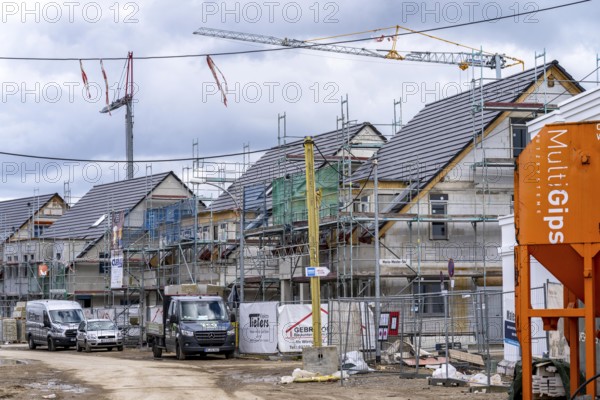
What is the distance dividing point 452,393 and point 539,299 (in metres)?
3.22

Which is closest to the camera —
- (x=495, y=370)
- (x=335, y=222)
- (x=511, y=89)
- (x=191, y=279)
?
(x=495, y=370)

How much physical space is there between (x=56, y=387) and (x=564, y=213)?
15.8 meters

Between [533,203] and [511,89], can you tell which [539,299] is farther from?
[511,89]

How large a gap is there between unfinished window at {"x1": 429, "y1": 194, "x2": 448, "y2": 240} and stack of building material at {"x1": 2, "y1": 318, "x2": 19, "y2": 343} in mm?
29595

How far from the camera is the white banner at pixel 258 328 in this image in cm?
3945

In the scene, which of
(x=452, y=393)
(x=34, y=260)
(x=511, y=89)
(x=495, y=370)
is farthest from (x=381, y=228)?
(x=34, y=260)

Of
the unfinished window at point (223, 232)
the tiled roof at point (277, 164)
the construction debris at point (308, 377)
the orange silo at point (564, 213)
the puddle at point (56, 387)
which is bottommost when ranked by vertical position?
the puddle at point (56, 387)

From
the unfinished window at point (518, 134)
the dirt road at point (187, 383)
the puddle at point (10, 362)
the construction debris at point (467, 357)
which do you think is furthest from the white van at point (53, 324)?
the construction debris at point (467, 357)

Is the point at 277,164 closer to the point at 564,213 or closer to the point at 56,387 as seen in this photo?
the point at 56,387

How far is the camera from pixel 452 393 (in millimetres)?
22156

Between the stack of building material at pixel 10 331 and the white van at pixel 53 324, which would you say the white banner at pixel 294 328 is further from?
the stack of building material at pixel 10 331

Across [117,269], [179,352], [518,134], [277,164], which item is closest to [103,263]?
[117,269]

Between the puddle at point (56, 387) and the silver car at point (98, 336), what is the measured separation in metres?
20.3

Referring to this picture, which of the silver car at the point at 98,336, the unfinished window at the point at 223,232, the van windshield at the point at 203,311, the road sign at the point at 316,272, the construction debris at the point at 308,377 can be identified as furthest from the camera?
the unfinished window at the point at 223,232
